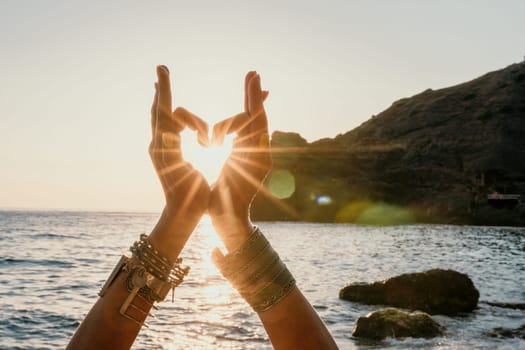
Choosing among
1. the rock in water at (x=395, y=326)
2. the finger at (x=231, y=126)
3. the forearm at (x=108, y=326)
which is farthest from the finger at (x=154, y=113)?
the rock in water at (x=395, y=326)

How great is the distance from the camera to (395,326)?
36.7 feet

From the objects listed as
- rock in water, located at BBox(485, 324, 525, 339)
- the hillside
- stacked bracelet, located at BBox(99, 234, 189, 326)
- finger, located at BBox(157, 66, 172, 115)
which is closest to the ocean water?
rock in water, located at BBox(485, 324, 525, 339)

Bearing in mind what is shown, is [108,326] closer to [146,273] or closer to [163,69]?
[146,273]

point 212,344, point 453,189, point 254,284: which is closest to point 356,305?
point 212,344

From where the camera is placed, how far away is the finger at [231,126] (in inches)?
81.9

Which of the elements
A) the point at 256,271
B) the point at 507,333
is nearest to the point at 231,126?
the point at 256,271

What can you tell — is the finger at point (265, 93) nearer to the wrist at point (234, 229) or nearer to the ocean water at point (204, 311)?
the wrist at point (234, 229)

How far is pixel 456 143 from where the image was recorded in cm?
14350

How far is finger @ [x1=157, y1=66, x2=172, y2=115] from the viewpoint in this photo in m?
2.01

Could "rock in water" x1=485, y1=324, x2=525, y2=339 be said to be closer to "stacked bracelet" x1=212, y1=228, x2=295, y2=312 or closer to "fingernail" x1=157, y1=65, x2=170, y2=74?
"stacked bracelet" x1=212, y1=228, x2=295, y2=312

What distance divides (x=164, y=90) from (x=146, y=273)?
76 centimetres

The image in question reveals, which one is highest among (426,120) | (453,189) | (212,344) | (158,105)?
(426,120)

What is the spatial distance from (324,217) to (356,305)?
11642 cm

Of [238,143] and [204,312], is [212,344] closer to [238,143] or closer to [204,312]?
[204,312]
